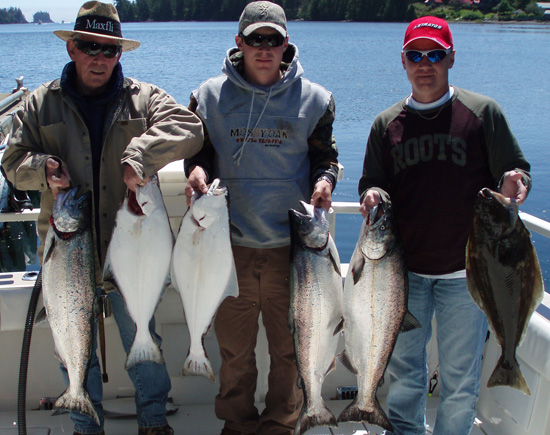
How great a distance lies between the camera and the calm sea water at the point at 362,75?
14868mm

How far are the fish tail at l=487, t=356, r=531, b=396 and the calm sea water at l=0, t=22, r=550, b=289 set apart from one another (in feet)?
25.2

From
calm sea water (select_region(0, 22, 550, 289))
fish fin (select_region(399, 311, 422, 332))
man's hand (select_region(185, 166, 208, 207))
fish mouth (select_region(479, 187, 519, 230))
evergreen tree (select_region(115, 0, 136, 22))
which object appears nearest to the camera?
fish mouth (select_region(479, 187, 519, 230))

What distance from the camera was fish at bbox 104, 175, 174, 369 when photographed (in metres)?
2.84

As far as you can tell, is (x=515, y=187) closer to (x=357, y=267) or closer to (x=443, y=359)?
(x=357, y=267)

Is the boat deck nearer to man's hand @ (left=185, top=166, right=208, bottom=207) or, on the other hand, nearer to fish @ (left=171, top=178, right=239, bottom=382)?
fish @ (left=171, top=178, right=239, bottom=382)

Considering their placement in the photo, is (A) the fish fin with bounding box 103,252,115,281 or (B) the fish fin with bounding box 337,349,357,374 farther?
(B) the fish fin with bounding box 337,349,357,374

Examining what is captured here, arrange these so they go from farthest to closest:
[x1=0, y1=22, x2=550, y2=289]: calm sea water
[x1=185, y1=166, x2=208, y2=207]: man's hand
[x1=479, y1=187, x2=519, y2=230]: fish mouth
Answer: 1. [x1=0, y1=22, x2=550, y2=289]: calm sea water
2. [x1=185, y1=166, x2=208, y2=207]: man's hand
3. [x1=479, y1=187, x2=519, y2=230]: fish mouth

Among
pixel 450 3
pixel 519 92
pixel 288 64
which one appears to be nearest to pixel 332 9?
pixel 450 3

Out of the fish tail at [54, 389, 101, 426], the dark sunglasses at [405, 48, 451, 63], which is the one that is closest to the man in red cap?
the dark sunglasses at [405, 48, 451, 63]

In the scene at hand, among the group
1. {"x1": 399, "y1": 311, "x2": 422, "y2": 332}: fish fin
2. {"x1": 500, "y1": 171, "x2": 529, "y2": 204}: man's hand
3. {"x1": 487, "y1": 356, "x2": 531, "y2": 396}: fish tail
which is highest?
{"x1": 500, "y1": 171, "x2": 529, "y2": 204}: man's hand

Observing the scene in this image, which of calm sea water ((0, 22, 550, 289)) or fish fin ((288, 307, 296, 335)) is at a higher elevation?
fish fin ((288, 307, 296, 335))

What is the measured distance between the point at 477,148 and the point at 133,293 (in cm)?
187

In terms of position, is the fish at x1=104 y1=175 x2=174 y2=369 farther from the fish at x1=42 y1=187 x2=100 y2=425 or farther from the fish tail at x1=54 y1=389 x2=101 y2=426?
the fish tail at x1=54 y1=389 x2=101 y2=426

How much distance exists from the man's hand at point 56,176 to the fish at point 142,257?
296 mm
